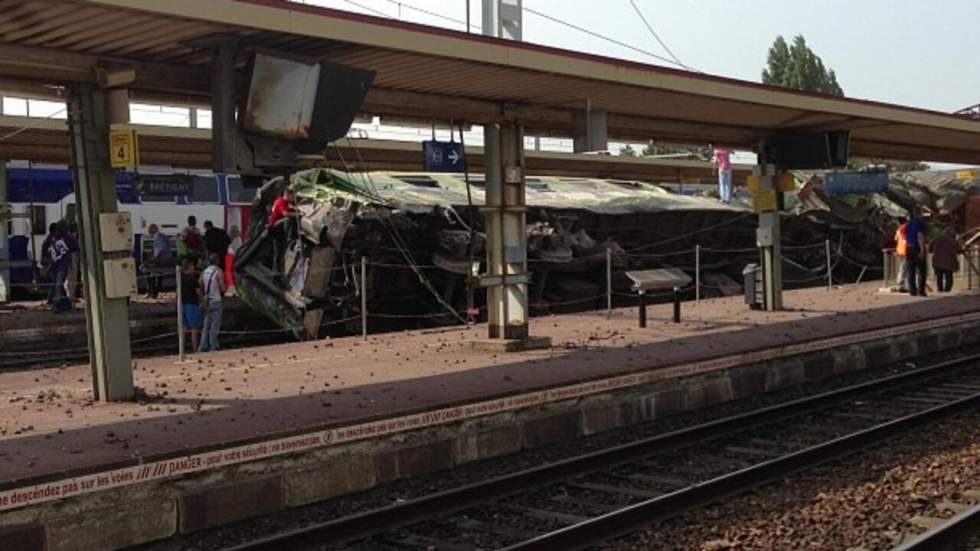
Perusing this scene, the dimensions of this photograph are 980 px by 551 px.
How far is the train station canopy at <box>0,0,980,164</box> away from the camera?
8586mm

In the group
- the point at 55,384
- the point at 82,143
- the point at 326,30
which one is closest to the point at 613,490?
the point at 326,30

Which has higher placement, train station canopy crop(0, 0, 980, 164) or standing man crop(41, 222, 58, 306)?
train station canopy crop(0, 0, 980, 164)

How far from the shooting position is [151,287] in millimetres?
25000

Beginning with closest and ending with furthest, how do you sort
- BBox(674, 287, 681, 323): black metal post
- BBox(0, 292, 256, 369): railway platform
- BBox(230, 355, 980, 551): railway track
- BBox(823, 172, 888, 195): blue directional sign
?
BBox(230, 355, 980, 551): railway track < BBox(0, 292, 256, 369): railway platform < BBox(674, 287, 681, 323): black metal post < BBox(823, 172, 888, 195): blue directional sign

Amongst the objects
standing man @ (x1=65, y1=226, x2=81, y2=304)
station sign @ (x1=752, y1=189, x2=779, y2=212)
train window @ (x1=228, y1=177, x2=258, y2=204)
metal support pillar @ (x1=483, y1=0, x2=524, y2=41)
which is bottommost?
standing man @ (x1=65, y1=226, x2=81, y2=304)

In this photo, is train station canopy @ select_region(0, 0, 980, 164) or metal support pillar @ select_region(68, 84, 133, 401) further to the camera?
metal support pillar @ select_region(68, 84, 133, 401)

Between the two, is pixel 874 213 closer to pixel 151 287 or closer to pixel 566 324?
pixel 566 324

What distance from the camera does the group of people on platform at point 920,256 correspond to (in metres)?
21.7

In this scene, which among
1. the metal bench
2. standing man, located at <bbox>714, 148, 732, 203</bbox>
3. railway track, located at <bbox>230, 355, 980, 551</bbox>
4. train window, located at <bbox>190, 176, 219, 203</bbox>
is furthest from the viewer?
train window, located at <bbox>190, 176, 219, 203</bbox>

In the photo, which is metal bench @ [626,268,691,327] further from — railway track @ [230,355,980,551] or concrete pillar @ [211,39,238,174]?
concrete pillar @ [211,39,238,174]

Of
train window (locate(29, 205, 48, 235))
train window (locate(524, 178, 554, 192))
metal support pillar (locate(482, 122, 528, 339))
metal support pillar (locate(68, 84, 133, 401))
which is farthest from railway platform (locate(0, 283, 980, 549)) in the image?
train window (locate(29, 205, 48, 235))

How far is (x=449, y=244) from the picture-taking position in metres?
19.5

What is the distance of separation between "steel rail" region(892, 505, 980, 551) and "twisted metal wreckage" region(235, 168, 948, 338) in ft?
27.8

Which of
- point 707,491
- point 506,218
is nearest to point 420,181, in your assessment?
point 506,218
